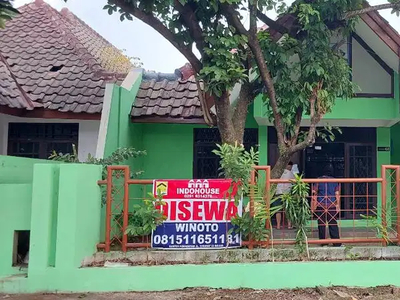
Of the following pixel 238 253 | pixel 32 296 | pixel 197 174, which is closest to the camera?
pixel 32 296

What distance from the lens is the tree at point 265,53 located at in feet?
20.0

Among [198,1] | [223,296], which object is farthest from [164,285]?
[198,1]

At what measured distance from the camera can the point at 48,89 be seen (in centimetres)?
855

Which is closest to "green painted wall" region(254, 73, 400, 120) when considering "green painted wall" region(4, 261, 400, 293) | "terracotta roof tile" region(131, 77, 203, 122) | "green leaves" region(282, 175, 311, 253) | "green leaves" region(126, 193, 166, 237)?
"terracotta roof tile" region(131, 77, 203, 122)

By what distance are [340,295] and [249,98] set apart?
338 cm

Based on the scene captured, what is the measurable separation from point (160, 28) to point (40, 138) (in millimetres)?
4292

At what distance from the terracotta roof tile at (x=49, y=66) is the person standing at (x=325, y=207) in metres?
4.46

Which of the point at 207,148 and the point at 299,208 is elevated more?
the point at 207,148

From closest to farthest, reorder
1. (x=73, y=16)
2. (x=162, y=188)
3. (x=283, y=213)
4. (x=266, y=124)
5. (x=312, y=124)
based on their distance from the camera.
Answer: (x=162, y=188), (x=283, y=213), (x=312, y=124), (x=266, y=124), (x=73, y=16)

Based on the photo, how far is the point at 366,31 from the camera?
27.6 feet

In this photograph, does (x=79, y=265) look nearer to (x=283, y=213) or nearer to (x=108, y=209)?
(x=108, y=209)

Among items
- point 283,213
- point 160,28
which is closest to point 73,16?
point 160,28

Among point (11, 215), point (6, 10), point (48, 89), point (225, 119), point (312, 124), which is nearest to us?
point (6, 10)

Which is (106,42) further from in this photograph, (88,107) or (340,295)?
(340,295)
